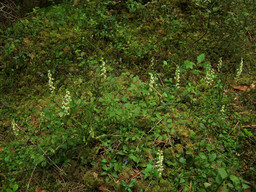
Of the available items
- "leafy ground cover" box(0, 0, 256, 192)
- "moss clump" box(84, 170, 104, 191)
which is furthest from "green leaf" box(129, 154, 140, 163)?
"moss clump" box(84, 170, 104, 191)


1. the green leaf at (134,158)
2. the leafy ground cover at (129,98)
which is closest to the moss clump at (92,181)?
the leafy ground cover at (129,98)

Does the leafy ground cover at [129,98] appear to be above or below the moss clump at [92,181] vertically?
above

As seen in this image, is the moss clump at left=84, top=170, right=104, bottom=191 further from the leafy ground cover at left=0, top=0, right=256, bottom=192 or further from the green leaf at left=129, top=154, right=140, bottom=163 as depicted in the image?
the green leaf at left=129, top=154, right=140, bottom=163

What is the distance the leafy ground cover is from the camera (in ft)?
7.61

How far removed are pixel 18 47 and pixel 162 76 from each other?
333 centimetres

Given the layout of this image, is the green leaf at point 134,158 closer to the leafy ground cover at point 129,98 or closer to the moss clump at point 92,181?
the leafy ground cover at point 129,98

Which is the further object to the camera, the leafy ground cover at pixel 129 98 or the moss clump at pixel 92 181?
the leafy ground cover at pixel 129 98

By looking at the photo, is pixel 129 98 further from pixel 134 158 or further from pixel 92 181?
pixel 92 181

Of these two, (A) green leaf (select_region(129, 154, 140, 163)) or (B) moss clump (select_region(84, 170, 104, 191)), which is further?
(A) green leaf (select_region(129, 154, 140, 163))

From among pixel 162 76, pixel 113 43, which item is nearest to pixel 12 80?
pixel 113 43

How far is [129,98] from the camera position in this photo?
319 cm

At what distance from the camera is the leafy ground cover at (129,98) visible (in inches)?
91.4

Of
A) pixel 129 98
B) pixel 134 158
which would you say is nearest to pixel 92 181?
pixel 134 158

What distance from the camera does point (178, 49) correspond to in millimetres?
3980
